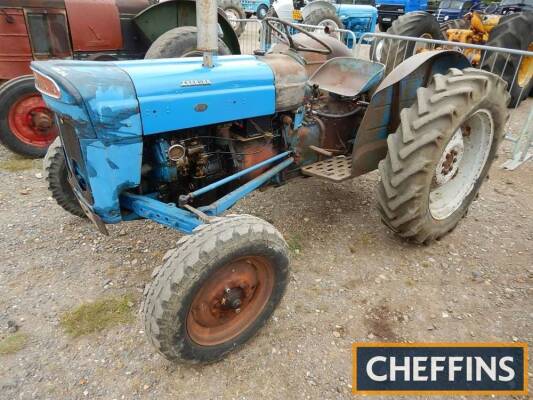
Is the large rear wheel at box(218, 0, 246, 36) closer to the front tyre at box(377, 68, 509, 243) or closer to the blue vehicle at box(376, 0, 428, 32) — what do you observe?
the blue vehicle at box(376, 0, 428, 32)

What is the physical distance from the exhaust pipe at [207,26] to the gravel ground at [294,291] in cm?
154

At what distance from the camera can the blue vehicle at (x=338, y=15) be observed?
973cm

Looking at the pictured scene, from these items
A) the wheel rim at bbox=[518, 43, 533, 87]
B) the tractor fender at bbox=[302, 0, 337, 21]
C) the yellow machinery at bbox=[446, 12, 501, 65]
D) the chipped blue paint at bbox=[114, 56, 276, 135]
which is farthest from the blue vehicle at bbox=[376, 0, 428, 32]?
the chipped blue paint at bbox=[114, 56, 276, 135]

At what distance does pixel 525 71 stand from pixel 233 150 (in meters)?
6.51

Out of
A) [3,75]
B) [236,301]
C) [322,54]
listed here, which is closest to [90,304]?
[236,301]

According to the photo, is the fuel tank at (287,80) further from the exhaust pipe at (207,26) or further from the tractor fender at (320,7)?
the tractor fender at (320,7)

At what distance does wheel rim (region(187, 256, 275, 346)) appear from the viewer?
2081 mm

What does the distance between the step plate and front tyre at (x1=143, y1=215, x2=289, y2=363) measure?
103cm

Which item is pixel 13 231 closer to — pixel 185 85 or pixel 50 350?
pixel 50 350

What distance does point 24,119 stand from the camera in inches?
175

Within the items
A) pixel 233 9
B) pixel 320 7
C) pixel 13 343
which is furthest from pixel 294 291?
pixel 233 9

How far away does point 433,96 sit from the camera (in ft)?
8.86

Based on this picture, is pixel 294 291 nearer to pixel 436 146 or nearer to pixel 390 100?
pixel 436 146

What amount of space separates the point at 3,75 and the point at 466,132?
4880 millimetres
